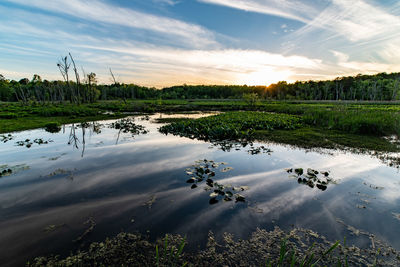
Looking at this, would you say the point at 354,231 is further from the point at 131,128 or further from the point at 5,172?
the point at 131,128

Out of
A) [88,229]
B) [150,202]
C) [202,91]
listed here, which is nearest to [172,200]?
[150,202]

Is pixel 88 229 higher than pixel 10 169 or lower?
lower

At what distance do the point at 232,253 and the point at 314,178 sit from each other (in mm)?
4494

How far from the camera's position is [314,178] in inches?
246

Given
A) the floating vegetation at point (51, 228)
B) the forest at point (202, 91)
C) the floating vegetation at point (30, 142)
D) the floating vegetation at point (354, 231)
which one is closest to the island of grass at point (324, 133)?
the floating vegetation at point (354, 231)

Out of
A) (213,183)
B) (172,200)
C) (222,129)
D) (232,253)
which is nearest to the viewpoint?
(232,253)

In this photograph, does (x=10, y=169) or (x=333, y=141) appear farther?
(x=333, y=141)

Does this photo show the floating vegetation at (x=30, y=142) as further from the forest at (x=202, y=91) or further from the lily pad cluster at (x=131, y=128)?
the forest at (x=202, y=91)

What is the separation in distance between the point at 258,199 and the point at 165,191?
107 inches

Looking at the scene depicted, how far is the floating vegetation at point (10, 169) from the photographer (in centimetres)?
678

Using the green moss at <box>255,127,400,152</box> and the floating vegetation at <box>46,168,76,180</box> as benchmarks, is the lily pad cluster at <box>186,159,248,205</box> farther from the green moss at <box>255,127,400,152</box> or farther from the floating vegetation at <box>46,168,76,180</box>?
the green moss at <box>255,127,400,152</box>

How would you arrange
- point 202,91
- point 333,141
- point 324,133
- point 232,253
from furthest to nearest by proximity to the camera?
Answer: point 202,91 → point 324,133 → point 333,141 → point 232,253

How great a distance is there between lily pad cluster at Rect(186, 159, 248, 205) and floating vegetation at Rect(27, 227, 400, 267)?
143 centimetres

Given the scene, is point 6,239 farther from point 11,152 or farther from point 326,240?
point 11,152
